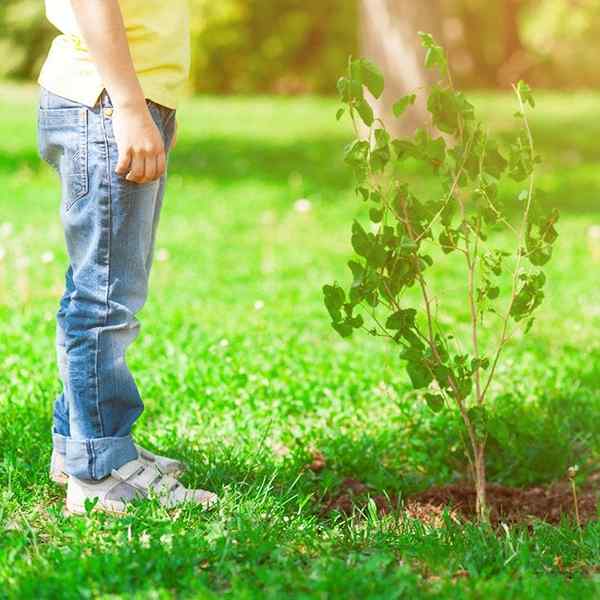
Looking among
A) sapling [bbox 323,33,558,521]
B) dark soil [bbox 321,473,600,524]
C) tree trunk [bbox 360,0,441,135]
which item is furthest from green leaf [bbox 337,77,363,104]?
tree trunk [bbox 360,0,441,135]

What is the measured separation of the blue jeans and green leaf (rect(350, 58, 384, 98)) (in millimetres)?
486

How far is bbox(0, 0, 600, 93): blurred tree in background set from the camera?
22.7 m

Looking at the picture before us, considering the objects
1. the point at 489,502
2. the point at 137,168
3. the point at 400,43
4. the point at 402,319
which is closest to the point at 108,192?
the point at 137,168

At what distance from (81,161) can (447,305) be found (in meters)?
3.27

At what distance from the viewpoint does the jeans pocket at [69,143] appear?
113 inches

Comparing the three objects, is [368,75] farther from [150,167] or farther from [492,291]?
[492,291]

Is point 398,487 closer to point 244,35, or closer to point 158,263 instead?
point 158,263

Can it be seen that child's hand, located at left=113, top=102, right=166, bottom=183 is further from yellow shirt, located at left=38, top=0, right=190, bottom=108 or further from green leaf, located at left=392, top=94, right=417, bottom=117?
green leaf, located at left=392, top=94, right=417, bottom=117

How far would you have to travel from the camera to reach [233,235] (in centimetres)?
786

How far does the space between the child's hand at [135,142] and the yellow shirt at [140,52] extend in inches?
4.4

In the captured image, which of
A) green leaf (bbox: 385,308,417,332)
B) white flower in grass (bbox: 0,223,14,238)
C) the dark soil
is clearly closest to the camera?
green leaf (bbox: 385,308,417,332)

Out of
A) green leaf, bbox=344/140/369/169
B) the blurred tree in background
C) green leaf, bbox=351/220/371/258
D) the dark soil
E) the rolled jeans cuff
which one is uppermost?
the blurred tree in background

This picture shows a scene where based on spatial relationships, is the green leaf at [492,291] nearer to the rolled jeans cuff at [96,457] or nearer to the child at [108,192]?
the child at [108,192]

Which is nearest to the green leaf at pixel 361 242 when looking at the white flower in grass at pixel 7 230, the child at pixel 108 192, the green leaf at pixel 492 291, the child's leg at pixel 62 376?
the green leaf at pixel 492 291
